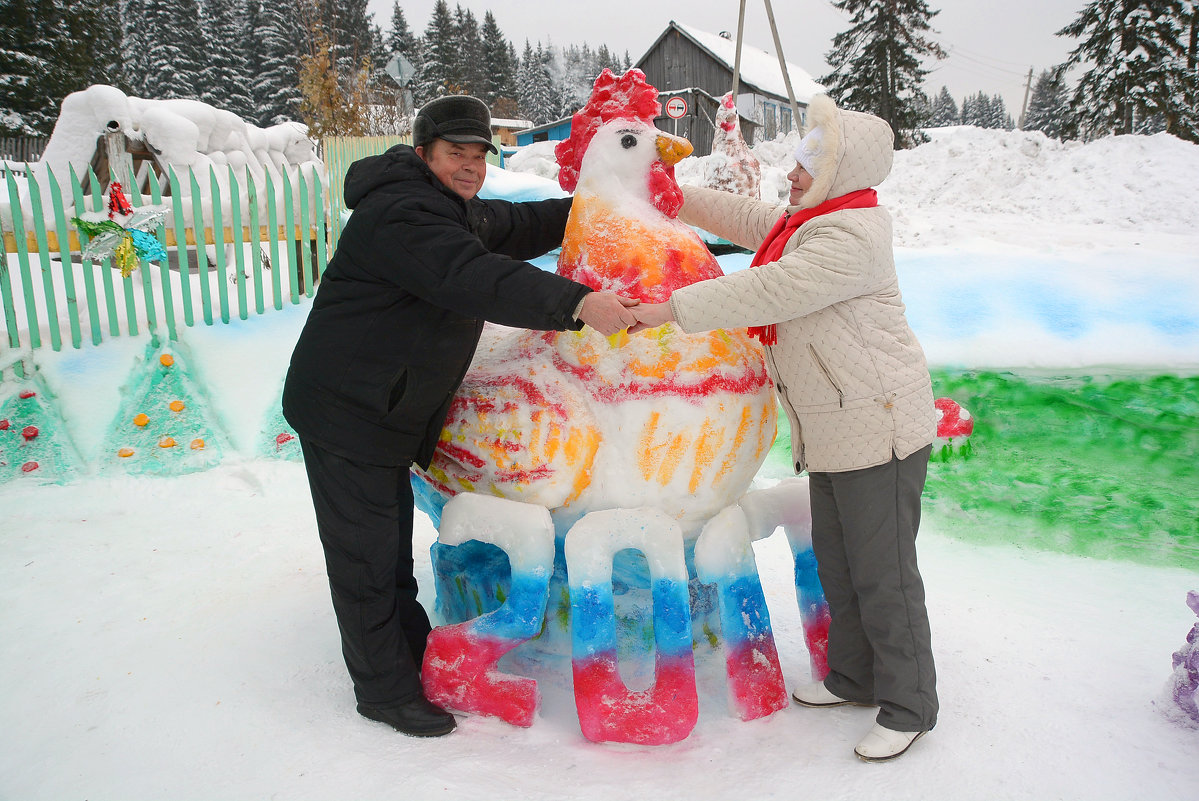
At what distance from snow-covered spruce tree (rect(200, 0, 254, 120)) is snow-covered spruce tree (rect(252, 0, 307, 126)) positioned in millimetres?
550

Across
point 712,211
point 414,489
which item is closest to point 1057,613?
point 712,211

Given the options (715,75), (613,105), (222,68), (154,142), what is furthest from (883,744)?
(222,68)

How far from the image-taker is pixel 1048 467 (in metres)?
3.57

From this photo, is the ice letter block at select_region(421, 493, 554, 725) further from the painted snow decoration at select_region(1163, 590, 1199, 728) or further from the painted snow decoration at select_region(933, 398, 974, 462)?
the painted snow decoration at select_region(1163, 590, 1199, 728)

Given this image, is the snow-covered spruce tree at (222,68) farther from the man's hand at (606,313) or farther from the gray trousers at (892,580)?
the gray trousers at (892,580)

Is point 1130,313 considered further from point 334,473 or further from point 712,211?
point 334,473

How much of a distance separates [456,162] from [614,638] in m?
1.33

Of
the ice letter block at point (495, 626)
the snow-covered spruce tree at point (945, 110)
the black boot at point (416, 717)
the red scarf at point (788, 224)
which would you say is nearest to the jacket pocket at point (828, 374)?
the red scarf at point (788, 224)

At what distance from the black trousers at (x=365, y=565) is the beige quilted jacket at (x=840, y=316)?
96 cm

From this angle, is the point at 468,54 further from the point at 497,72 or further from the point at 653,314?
the point at 653,314

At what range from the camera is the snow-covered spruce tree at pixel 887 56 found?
1647 cm

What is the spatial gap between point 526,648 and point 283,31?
30.0 m

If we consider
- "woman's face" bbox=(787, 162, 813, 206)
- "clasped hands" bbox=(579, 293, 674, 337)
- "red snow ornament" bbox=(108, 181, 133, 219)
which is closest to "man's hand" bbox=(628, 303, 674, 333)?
"clasped hands" bbox=(579, 293, 674, 337)

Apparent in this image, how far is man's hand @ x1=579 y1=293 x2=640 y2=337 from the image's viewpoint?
71.6 inches
